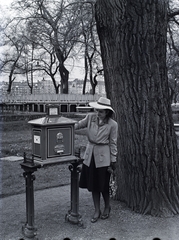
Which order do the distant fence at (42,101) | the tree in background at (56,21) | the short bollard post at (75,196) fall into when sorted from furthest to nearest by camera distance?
1. the distant fence at (42,101)
2. the tree in background at (56,21)
3. the short bollard post at (75,196)

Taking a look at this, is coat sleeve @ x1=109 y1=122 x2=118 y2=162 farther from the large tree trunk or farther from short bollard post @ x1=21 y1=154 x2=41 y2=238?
short bollard post @ x1=21 y1=154 x2=41 y2=238

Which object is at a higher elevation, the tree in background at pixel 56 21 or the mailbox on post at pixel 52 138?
the tree in background at pixel 56 21

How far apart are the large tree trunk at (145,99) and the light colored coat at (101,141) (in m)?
0.62

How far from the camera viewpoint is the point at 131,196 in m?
5.45

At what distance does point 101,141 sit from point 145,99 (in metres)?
1.05

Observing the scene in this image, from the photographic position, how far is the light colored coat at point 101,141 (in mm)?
4793

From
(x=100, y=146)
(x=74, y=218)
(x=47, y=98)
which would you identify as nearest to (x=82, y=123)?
(x=100, y=146)

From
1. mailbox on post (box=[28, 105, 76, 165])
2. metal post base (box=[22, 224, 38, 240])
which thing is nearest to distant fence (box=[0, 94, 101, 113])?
mailbox on post (box=[28, 105, 76, 165])

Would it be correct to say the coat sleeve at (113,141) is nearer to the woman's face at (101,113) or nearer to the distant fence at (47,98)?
the woman's face at (101,113)

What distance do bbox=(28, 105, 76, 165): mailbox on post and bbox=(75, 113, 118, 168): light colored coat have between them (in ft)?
1.12

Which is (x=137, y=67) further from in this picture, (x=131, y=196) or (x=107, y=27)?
(x=131, y=196)

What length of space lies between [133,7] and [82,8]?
12.5 metres

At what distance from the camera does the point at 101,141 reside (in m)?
4.79

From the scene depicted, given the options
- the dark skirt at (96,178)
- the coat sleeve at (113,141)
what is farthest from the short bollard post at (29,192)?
the coat sleeve at (113,141)
